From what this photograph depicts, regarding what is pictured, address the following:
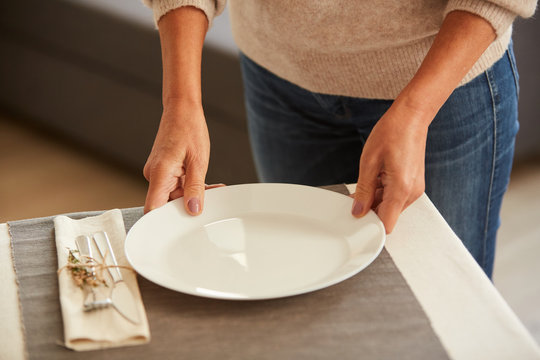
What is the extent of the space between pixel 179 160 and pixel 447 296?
36 centimetres

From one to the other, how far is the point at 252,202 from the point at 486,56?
40cm

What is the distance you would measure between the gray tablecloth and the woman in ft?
0.37

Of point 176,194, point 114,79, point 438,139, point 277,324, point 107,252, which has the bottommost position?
point 277,324

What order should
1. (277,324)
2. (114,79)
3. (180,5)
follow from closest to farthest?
(277,324) < (180,5) < (114,79)

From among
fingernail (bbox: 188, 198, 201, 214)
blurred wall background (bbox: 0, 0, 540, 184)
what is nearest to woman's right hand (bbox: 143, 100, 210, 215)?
fingernail (bbox: 188, 198, 201, 214)

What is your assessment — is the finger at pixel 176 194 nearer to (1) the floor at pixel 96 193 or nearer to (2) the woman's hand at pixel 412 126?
(2) the woman's hand at pixel 412 126

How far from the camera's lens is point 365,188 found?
0.69 metres

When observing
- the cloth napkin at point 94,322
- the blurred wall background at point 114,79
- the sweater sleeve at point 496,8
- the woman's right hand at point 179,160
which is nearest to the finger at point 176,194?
the woman's right hand at point 179,160

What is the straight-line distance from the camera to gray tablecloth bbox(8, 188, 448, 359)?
54 centimetres

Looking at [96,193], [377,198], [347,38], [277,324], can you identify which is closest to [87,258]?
[277,324]

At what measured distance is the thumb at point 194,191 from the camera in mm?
725

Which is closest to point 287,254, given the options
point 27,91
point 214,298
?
point 214,298

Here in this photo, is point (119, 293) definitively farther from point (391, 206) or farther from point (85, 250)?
point (391, 206)

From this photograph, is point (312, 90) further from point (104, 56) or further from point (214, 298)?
point (104, 56)
